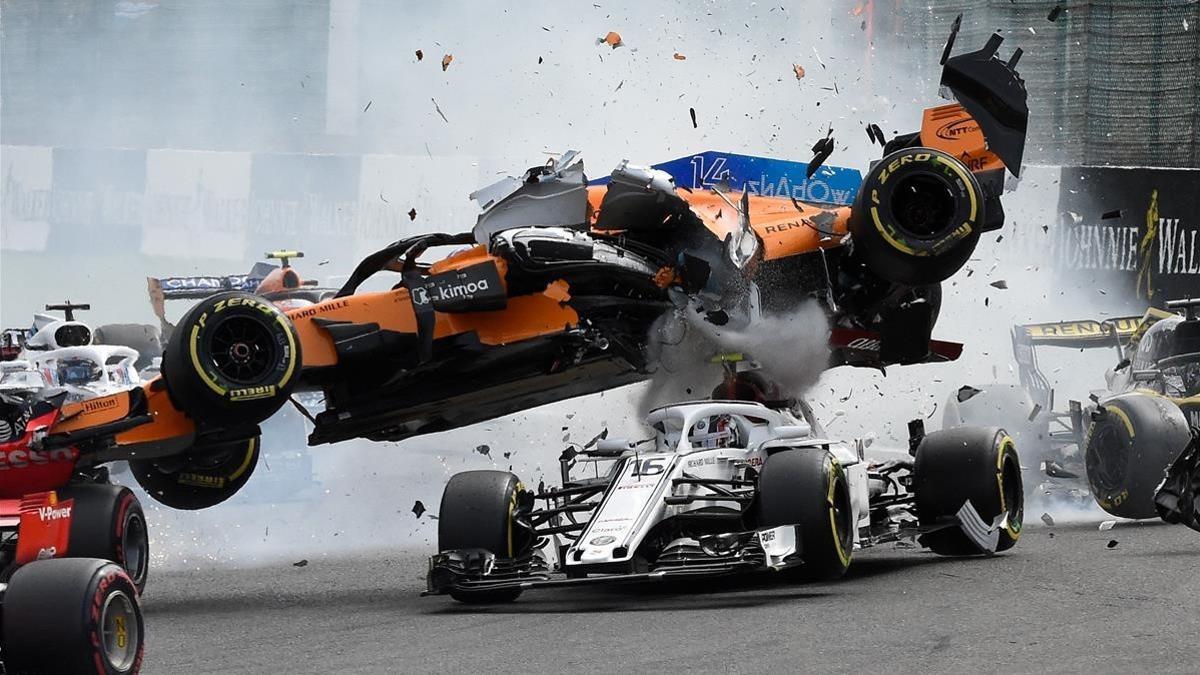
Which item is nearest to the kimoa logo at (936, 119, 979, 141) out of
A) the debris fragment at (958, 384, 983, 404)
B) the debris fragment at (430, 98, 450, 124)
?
the debris fragment at (958, 384, 983, 404)

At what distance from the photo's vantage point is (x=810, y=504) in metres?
11.6

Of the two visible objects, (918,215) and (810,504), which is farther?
(918,215)

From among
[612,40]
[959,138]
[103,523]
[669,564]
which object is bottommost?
[669,564]

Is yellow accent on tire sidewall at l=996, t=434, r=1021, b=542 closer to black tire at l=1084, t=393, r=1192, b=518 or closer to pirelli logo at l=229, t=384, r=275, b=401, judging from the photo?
black tire at l=1084, t=393, r=1192, b=518

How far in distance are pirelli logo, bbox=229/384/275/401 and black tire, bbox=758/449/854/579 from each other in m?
3.32

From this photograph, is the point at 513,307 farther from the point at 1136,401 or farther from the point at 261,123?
the point at 261,123

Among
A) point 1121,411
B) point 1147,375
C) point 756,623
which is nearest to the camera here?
point 756,623

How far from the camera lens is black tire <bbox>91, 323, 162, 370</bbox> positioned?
76.3ft

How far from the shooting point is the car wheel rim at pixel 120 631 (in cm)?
769

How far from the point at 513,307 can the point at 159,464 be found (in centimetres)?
312

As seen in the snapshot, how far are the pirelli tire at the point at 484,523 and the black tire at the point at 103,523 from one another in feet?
7.12

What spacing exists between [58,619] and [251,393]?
15.9 feet

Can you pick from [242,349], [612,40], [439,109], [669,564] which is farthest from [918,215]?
[439,109]

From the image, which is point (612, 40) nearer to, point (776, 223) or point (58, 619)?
point (776, 223)
